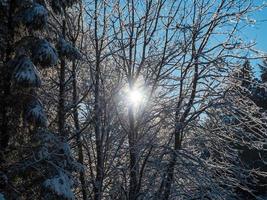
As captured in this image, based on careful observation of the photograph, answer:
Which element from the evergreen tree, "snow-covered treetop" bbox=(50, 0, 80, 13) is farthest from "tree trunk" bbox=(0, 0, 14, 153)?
"snow-covered treetop" bbox=(50, 0, 80, 13)

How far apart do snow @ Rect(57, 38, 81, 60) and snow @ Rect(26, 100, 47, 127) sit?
4.76ft

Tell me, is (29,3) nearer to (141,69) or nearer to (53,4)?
(53,4)

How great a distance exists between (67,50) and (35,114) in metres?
1.77

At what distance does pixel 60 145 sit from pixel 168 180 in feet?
11.1

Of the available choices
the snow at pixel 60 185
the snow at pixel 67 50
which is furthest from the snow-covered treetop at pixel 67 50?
the snow at pixel 60 185

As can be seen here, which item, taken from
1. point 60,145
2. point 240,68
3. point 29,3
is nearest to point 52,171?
point 60,145

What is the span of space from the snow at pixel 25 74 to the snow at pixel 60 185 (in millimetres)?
1621

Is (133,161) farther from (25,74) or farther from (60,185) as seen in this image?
(25,74)

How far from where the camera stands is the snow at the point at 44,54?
26.0 ft

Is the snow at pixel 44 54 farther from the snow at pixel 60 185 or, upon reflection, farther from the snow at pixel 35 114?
the snow at pixel 60 185

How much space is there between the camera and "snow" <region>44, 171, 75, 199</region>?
7586 mm

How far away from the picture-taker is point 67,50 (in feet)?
29.7

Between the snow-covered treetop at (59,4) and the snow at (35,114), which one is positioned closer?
the snow at (35,114)

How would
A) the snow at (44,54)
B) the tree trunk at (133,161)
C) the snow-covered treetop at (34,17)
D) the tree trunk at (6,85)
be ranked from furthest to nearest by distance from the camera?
the tree trunk at (133,161) < the tree trunk at (6,85) < the snow at (44,54) < the snow-covered treetop at (34,17)
